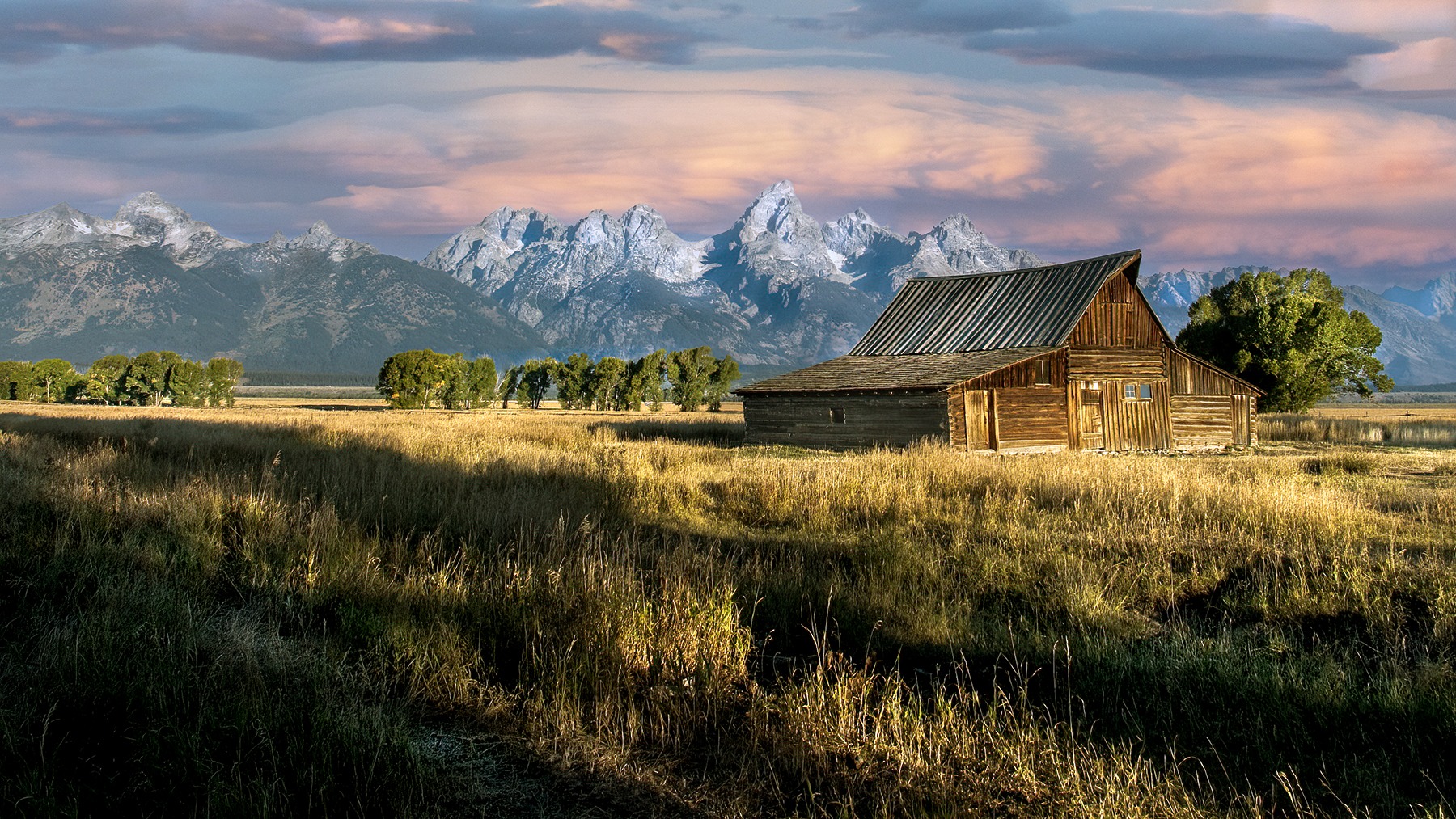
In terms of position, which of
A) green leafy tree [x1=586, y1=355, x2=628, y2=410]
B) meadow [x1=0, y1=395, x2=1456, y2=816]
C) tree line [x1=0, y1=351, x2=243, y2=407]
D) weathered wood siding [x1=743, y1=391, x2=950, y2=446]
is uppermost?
tree line [x1=0, y1=351, x2=243, y2=407]

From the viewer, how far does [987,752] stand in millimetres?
4660

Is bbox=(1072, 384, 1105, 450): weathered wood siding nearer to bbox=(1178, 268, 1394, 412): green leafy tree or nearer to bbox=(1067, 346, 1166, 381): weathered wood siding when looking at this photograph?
bbox=(1067, 346, 1166, 381): weathered wood siding

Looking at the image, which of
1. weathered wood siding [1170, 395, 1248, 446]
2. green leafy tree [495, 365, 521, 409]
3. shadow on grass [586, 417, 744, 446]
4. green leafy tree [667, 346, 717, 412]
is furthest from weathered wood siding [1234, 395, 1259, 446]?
green leafy tree [495, 365, 521, 409]

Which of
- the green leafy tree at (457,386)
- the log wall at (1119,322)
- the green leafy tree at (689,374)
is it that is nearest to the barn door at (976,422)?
the log wall at (1119,322)

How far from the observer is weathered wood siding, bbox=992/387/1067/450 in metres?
29.8

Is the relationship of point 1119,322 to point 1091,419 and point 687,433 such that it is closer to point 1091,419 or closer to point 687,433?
point 1091,419

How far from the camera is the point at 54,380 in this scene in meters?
105

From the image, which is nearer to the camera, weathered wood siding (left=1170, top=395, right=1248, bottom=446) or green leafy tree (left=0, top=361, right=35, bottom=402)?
weathered wood siding (left=1170, top=395, right=1248, bottom=446)

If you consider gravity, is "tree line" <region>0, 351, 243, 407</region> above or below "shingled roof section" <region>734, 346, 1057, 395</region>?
above

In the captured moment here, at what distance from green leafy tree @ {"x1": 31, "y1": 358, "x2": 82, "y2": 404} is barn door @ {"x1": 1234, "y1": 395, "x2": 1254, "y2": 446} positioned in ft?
369

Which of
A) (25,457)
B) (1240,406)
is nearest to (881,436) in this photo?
(1240,406)

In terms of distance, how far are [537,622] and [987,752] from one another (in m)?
2.74

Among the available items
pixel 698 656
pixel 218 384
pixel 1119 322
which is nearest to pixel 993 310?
pixel 1119 322

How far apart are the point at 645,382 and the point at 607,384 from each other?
14.4ft
